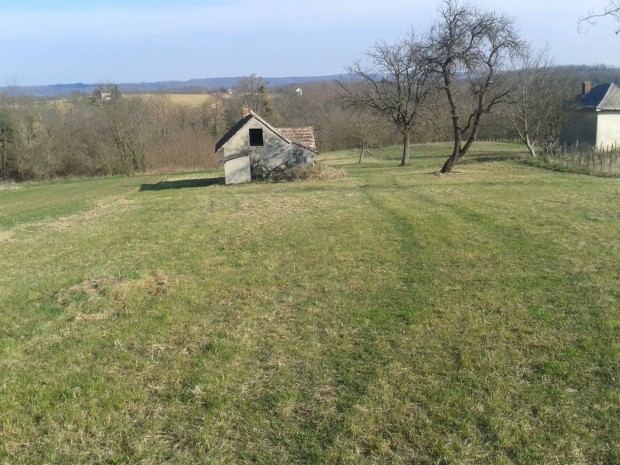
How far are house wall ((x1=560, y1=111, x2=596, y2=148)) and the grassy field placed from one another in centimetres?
2718

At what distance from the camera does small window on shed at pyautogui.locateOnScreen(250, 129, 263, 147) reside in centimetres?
3105

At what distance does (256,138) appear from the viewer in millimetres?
31219

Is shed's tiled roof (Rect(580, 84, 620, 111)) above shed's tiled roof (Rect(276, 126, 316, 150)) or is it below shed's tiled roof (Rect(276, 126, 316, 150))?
above

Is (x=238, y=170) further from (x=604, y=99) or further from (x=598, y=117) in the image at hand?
(x=604, y=99)

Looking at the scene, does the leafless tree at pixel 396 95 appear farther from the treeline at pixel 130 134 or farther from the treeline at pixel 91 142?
the treeline at pixel 91 142

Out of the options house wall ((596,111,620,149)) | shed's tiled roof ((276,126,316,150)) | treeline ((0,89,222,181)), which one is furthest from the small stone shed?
treeline ((0,89,222,181))

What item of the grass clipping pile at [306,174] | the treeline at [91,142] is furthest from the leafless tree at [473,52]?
the treeline at [91,142]

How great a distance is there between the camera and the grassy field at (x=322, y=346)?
4629mm

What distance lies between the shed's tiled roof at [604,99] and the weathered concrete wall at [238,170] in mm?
26047

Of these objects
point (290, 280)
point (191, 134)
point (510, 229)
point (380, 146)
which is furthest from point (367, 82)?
point (290, 280)

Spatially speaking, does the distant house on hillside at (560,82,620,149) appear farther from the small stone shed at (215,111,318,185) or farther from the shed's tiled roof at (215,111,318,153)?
the small stone shed at (215,111,318,185)

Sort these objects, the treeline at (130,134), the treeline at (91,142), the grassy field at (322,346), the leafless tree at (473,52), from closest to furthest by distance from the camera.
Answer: the grassy field at (322,346) < the leafless tree at (473,52) < the treeline at (130,134) < the treeline at (91,142)

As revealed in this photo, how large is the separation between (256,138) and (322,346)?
25991 mm

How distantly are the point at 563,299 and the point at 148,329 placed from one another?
644 centimetres
